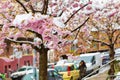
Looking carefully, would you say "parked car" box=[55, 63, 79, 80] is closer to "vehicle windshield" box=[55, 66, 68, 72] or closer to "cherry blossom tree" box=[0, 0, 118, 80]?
"vehicle windshield" box=[55, 66, 68, 72]

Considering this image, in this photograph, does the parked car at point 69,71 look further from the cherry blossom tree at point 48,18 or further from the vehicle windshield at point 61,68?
the cherry blossom tree at point 48,18

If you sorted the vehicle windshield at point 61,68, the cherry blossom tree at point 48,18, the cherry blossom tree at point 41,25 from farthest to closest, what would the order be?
1. the vehicle windshield at point 61,68
2. the cherry blossom tree at point 48,18
3. the cherry blossom tree at point 41,25

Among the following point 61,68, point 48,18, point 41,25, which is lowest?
point 61,68

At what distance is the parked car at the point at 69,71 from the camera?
2820 centimetres

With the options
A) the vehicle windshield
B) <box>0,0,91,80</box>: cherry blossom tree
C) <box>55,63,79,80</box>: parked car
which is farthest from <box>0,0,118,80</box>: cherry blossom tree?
the vehicle windshield

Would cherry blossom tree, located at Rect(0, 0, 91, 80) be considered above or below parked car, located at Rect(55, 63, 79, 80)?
above

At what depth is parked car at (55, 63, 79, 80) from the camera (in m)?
28.2

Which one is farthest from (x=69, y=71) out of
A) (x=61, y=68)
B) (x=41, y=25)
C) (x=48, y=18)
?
(x=41, y=25)

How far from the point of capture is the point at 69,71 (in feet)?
94.1

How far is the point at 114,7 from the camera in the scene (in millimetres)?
14914

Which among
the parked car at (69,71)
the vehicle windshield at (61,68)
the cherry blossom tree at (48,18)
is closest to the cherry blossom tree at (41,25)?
the cherry blossom tree at (48,18)

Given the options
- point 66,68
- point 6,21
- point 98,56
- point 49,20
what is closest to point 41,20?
point 49,20

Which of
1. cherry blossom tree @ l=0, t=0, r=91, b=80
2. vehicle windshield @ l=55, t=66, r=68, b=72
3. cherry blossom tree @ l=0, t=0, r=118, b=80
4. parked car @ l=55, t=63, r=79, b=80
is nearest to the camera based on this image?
cherry blossom tree @ l=0, t=0, r=91, b=80

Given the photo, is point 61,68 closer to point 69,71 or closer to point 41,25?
point 69,71
